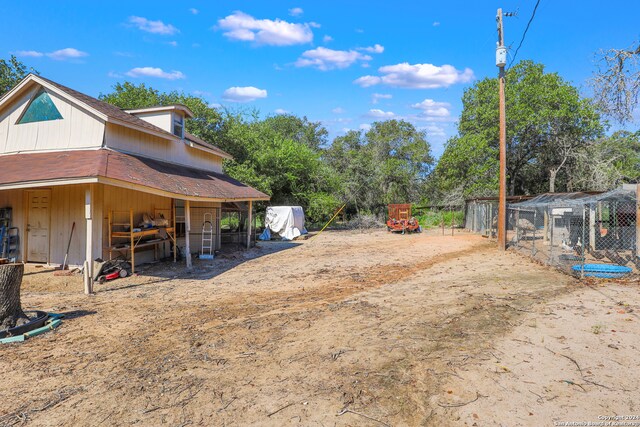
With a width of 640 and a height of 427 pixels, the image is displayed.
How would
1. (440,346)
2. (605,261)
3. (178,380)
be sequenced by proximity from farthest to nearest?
(605,261), (440,346), (178,380)

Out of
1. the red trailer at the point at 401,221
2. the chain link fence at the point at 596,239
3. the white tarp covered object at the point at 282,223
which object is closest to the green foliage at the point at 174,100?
the white tarp covered object at the point at 282,223

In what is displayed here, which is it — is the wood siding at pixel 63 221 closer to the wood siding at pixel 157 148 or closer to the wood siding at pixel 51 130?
the wood siding at pixel 51 130

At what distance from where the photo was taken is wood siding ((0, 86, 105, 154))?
11.3 meters

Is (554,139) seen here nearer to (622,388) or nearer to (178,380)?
(622,388)

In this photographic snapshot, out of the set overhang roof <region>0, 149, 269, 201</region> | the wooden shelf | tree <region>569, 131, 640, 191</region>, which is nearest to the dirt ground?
the wooden shelf

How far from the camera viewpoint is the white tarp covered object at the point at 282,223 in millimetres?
22453

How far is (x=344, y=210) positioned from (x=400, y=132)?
43.4 feet

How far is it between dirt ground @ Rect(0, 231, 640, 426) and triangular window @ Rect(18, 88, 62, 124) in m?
5.97

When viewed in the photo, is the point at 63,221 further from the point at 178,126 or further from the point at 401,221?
the point at 401,221

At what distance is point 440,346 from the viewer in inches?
193

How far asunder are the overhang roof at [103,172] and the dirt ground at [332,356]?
258 centimetres

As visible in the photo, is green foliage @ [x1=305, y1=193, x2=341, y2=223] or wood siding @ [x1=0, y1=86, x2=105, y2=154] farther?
green foliage @ [x1=305, y1=193, x2=341, y2=223]

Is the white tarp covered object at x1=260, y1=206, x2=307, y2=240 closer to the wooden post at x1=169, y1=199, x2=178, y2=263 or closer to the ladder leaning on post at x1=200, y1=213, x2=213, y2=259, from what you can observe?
the ladder leaning on post at x1=200, y1=213, x2=213, y2=259

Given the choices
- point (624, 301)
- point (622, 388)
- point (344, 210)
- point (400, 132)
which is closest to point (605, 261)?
point (624, 301)
